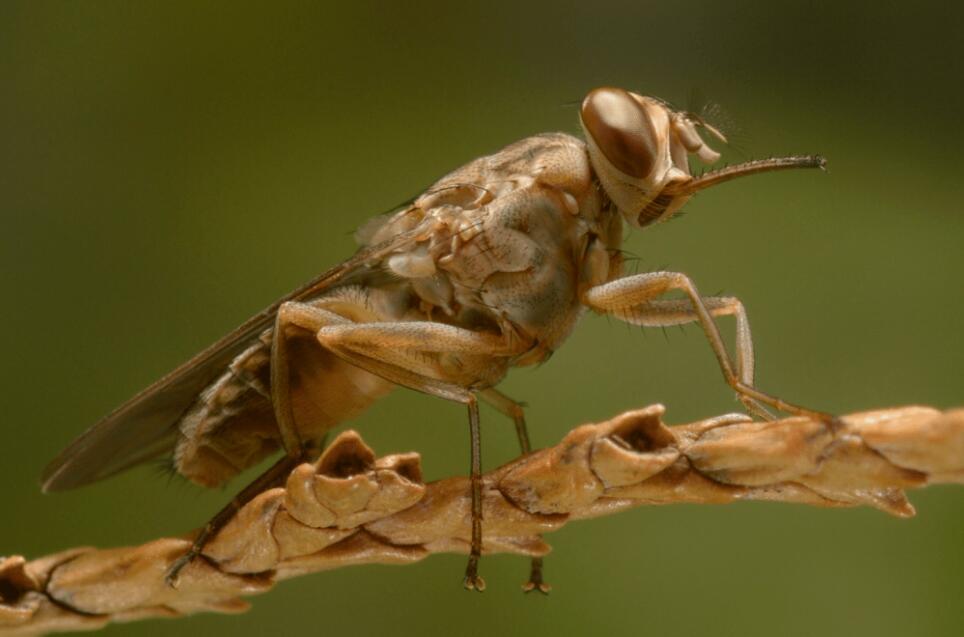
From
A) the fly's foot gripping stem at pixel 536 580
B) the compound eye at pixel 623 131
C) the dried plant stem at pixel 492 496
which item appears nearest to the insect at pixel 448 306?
the compound eye at pixel 623 131

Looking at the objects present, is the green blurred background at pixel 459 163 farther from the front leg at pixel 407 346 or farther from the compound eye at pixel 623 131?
the front leg at pixel 407 346

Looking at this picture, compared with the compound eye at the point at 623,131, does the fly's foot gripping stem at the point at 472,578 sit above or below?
below

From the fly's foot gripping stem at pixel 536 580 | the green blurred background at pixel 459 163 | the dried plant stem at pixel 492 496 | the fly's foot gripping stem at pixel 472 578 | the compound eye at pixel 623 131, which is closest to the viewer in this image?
the dried plant stem at pixel 492 496

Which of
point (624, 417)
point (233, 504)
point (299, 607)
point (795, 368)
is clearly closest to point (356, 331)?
point (233, 504)

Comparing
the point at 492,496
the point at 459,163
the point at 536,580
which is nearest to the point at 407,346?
the point at 492,496

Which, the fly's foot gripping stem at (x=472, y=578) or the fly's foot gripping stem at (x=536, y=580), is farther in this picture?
the fly's foot gripping stem at (x=536, y=580)

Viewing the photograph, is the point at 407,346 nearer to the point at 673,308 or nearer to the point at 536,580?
the point at 673,308

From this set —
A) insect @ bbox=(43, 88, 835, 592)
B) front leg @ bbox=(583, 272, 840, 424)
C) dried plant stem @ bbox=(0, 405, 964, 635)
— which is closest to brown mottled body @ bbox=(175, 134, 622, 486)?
insect @ bbox=(43, 88, 835, 592)
